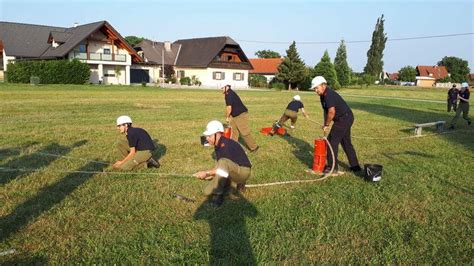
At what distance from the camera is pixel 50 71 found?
3769 centimetres

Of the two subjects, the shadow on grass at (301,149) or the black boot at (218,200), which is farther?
the shadow on grass at (301,149)

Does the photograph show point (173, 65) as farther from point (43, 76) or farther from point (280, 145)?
point (280, 145)

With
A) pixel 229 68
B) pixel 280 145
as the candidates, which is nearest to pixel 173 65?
pixel 229 68

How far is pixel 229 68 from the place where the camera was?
60.6m

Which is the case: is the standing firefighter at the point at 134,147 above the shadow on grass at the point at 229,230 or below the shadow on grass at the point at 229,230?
above

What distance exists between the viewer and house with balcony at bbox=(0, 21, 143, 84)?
45250 millimetres

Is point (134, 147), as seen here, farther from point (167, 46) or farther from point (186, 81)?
point (167, 46)

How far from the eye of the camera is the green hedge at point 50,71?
120 feet

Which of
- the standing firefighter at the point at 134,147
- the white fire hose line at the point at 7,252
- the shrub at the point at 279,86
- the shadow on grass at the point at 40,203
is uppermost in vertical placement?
the shrub at the point at 279,86

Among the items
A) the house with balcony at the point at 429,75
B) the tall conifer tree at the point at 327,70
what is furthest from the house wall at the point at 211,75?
the house with balcony at the point at 429,75

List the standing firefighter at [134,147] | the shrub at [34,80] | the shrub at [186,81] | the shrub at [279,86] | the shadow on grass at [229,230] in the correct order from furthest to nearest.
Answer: the shrub at [186,81], the shrub at [279,86], the shrub at [34,80], the standing firefighter at [134,147], the shadow on grass at [229,230]

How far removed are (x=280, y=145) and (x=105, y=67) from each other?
139ft

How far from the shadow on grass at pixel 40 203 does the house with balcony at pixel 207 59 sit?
5150 centimetres

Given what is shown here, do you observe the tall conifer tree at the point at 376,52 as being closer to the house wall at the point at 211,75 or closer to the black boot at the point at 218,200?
the house wall at the point at 211,75
